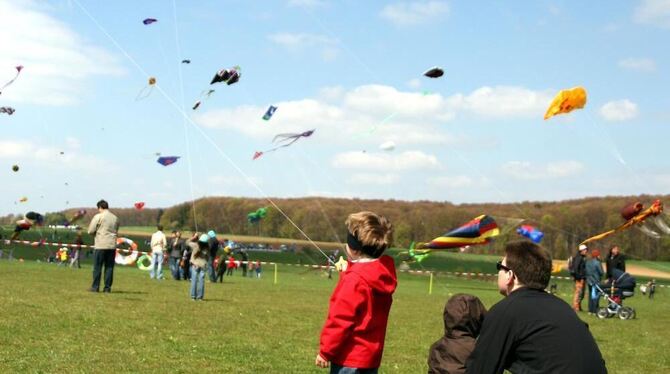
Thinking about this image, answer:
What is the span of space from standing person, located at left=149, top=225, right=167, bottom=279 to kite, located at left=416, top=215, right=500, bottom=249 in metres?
11.7

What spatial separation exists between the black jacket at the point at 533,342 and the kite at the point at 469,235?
890cm

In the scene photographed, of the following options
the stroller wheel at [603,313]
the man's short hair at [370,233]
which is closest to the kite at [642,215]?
the stroller wheel at [603,313]

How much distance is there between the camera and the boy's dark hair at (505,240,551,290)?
3.70 meters

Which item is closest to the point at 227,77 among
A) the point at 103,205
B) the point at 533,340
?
the point at 103,205

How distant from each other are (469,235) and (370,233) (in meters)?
8.29

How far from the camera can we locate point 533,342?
348 cm

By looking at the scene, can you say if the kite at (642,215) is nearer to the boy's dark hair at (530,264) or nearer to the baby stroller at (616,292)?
the baby stroller at (616,292)

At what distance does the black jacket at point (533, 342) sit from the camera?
11.4 ft

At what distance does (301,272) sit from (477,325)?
38.1 metres

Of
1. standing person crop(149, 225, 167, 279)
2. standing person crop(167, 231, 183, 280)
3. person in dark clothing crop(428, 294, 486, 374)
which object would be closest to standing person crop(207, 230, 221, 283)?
standing person crop(167, 231, 183, 280)

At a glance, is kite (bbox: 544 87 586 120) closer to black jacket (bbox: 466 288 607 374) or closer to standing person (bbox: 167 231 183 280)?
black jacket (bbox: 466 288 607 374)

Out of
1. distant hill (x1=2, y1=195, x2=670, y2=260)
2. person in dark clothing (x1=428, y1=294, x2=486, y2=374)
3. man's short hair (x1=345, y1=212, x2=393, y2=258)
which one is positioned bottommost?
person in dark clothing (x1=428, y1=294, x2=486, y2=374)

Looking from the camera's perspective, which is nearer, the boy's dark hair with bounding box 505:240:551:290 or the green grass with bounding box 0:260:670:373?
the boy's dark hair with bounding box 505:240:551:290

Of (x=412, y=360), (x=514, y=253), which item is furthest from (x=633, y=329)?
(x=514, y=253)
